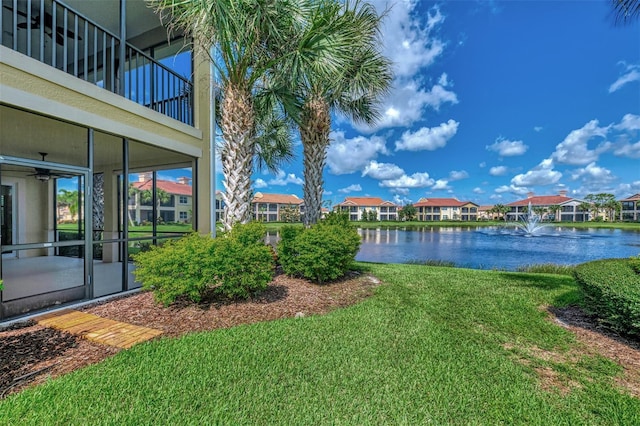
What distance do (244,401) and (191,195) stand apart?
19.2ft

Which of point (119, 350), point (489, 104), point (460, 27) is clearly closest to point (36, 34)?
point (119, 350)

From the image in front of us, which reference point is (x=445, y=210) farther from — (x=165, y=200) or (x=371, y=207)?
(x=165, y=200)

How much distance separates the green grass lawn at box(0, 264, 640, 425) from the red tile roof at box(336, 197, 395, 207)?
3352 inches

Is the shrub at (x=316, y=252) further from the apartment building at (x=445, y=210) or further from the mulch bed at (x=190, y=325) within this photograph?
the apartment building at (x=445, y=210)

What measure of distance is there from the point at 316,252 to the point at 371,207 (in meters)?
86.5

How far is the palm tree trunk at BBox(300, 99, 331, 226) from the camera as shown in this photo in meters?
8.27

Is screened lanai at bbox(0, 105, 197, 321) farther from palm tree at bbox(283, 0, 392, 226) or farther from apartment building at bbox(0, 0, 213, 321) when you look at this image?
palm tree at bbox(283, 0, 392, 226)

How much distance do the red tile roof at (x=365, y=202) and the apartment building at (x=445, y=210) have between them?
10986 millimetres

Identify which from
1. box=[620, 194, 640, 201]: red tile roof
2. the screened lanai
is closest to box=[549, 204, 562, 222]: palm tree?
box=[620, 194, 640, 201]: red tile roof

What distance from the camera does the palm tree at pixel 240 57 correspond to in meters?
5.05

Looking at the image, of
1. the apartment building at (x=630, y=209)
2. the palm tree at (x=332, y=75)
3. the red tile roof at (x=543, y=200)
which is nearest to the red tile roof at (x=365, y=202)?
the red tile roof at (x=543, y=200)

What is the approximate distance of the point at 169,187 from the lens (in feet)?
25.2

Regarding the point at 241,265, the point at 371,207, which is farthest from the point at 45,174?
the point at 371,207

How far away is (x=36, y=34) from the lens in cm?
738
